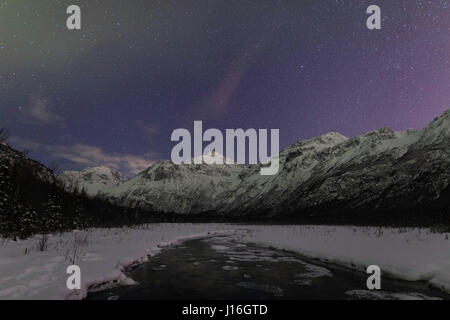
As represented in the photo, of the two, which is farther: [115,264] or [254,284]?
[115,264]

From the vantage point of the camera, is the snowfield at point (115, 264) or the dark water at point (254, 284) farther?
the dark water at point (254, 284)

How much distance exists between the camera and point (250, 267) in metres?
13.0

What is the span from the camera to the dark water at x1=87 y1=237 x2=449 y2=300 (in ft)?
27.0

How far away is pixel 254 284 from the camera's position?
9703 mm

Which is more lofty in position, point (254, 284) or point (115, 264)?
point (115, 264)

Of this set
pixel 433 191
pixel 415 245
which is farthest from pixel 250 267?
pixel 433 191

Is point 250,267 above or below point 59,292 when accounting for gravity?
below

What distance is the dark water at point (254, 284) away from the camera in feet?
27.0

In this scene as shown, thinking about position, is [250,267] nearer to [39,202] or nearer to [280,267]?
[280,267]
